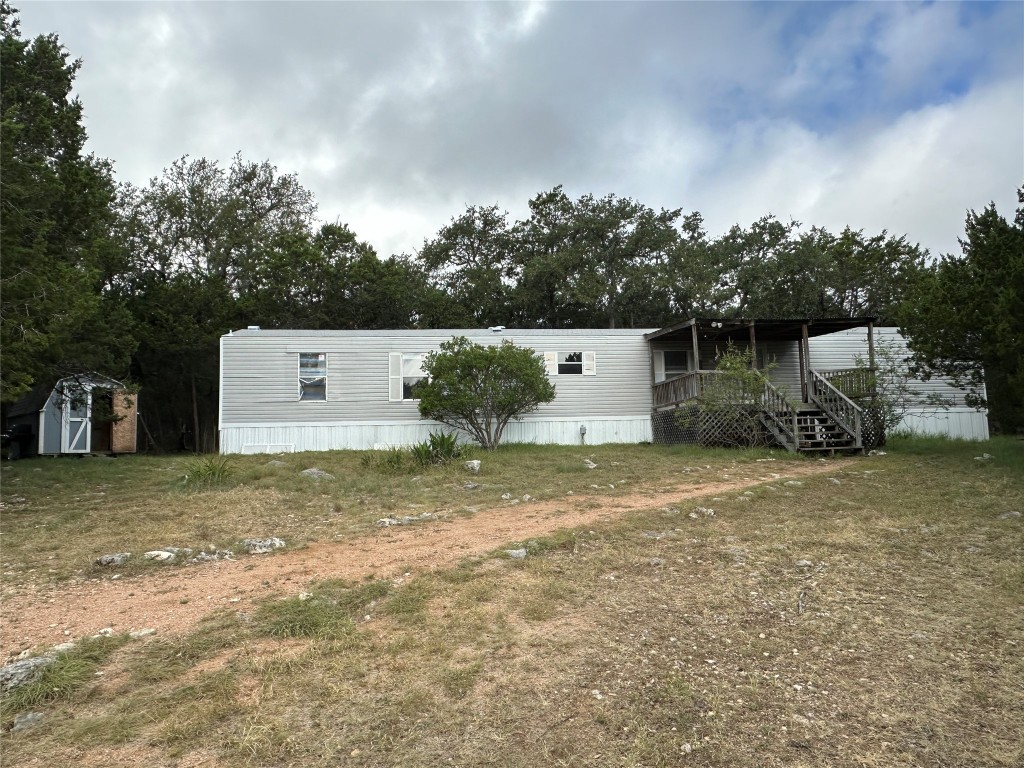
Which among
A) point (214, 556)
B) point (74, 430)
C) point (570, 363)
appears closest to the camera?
point (214, 556)

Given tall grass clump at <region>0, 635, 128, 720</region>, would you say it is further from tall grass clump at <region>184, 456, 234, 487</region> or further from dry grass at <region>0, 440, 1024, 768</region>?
tall grass clump at <region>184, 456, 234, 487</region>

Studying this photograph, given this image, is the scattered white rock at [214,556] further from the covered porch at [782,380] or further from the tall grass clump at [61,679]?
the covered porch at [782,380]

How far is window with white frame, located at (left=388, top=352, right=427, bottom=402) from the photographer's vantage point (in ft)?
51.7

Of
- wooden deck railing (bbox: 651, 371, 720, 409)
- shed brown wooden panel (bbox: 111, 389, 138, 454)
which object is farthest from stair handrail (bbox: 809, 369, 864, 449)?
shed brown wooden panel (bbox: 111, 389, 138, 454)

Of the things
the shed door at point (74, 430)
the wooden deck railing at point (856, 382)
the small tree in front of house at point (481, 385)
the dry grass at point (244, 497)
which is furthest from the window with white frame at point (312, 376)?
the wooden deck railing at point (856, 382)

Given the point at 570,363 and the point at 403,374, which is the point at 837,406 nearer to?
the point at 570,363

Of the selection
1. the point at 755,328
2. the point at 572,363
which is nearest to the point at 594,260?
the point at 572,363

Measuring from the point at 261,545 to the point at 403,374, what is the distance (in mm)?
10344

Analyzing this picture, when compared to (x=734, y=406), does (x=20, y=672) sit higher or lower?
lower

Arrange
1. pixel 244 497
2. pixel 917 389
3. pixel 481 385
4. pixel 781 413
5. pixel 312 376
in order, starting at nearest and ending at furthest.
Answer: pixel 244 497, pixel 781 413, pixel 481 385, pixel 312 376, pixel 917 389

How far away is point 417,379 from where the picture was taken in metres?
15.8

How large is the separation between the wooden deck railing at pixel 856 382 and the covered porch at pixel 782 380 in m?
0.01

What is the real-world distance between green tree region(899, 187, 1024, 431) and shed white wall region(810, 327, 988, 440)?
15.5 ft

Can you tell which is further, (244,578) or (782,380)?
(782,380)
